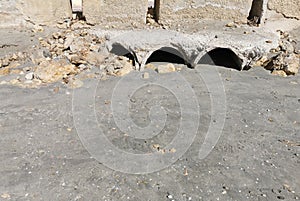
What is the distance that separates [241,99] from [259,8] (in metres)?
2.66

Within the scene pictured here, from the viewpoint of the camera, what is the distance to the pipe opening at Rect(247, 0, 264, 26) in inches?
249

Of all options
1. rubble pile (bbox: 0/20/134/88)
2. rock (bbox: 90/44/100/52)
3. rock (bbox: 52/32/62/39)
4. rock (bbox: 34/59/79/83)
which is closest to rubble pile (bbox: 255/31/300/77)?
rubble pile (bbox: 0/20/134/88)

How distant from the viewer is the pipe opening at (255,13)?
249 inches

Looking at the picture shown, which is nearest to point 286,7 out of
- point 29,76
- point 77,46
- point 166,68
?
Answer: point 166,68

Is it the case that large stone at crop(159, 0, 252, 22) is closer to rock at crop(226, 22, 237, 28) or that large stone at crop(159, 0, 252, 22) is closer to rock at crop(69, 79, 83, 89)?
rock at crop(226, 22, 237, 28)

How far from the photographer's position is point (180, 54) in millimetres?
5785

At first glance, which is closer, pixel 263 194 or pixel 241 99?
pixel 263 194

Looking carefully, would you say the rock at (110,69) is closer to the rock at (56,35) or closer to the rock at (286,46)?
the rock at (56,35)

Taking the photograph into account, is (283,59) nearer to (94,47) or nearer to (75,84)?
(94,47)

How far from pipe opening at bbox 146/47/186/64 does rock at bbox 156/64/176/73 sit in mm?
363

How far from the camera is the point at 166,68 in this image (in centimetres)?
553

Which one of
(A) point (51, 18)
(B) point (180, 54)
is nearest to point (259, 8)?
(B) point (180, 54)

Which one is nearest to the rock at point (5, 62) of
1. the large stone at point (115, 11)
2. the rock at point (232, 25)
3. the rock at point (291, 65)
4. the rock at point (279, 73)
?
the large stone at point (115, 11)

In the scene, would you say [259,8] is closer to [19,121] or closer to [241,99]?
[241,99]
